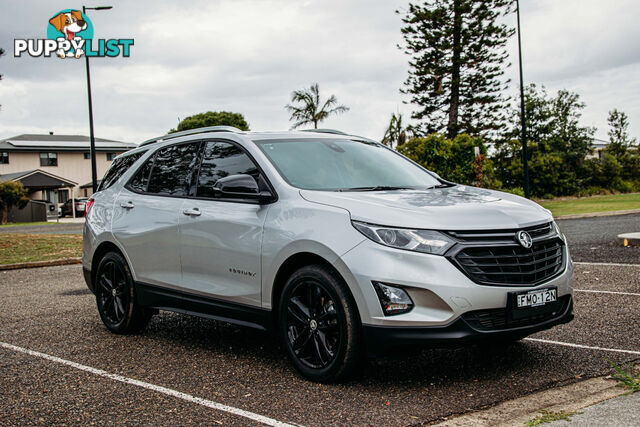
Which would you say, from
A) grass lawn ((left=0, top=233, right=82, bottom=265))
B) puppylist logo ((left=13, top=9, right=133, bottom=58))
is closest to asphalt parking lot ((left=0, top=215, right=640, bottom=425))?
grass lawn ((left=0, top=233, right=82, bottom=265))

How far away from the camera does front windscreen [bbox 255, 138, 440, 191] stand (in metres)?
5.23

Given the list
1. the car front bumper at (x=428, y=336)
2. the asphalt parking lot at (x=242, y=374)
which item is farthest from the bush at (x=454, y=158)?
the car front bumper at (x=428, y=336)

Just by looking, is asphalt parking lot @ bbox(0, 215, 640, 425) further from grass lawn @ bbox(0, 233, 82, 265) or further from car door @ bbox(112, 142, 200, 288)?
grass lawn @ bbox(0, 233, 82, 265)

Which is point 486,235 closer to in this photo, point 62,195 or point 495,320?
point 495,320

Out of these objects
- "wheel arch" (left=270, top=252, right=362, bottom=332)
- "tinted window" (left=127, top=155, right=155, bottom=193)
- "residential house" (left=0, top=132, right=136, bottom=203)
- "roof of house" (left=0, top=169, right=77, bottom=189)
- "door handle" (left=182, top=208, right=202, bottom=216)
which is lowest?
"wheel arch" (left=270, top=252, right=362, bottom=332)

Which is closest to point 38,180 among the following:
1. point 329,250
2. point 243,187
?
point 243,187

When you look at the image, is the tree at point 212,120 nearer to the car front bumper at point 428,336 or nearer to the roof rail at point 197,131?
the roof rail at point 197,131

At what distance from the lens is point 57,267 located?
44.8 feet

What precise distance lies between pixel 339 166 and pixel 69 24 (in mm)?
23922

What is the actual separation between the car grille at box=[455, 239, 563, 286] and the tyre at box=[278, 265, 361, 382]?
0.80 m

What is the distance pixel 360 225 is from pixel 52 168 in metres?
65.1

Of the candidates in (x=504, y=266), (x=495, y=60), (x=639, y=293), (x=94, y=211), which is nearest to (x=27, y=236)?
(x=94, y=211)

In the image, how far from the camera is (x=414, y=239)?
4.23 metres

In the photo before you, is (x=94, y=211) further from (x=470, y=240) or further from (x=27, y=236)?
(x=27, y=236)
